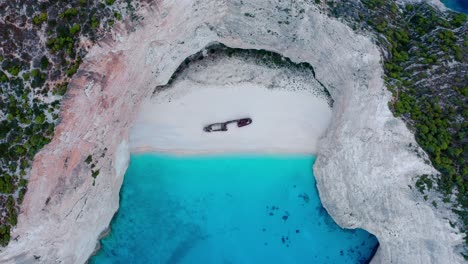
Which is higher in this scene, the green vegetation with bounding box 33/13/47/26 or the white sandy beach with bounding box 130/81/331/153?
the green vegetation with bounding box 33/13/47/26

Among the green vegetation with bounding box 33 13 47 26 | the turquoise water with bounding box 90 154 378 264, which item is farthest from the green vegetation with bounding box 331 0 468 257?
the green vegetation with bounding box 33 13 47 26

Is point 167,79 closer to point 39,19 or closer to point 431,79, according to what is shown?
point 39,19

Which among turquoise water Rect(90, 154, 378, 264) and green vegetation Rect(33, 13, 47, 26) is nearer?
green vegetation Rect(33, 13, 47, 26)

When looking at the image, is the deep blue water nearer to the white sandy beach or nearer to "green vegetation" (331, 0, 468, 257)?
"green vegetation" (331, 0, 468, 257)

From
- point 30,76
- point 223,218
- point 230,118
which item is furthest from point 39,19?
point 223,218

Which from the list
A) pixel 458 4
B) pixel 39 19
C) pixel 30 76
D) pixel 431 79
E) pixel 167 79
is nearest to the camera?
pixel 39 19

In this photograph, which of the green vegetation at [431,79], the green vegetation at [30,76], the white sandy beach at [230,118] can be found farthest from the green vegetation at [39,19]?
the green vegetation at [431,79]

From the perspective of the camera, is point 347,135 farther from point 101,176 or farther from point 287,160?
point 101,176
